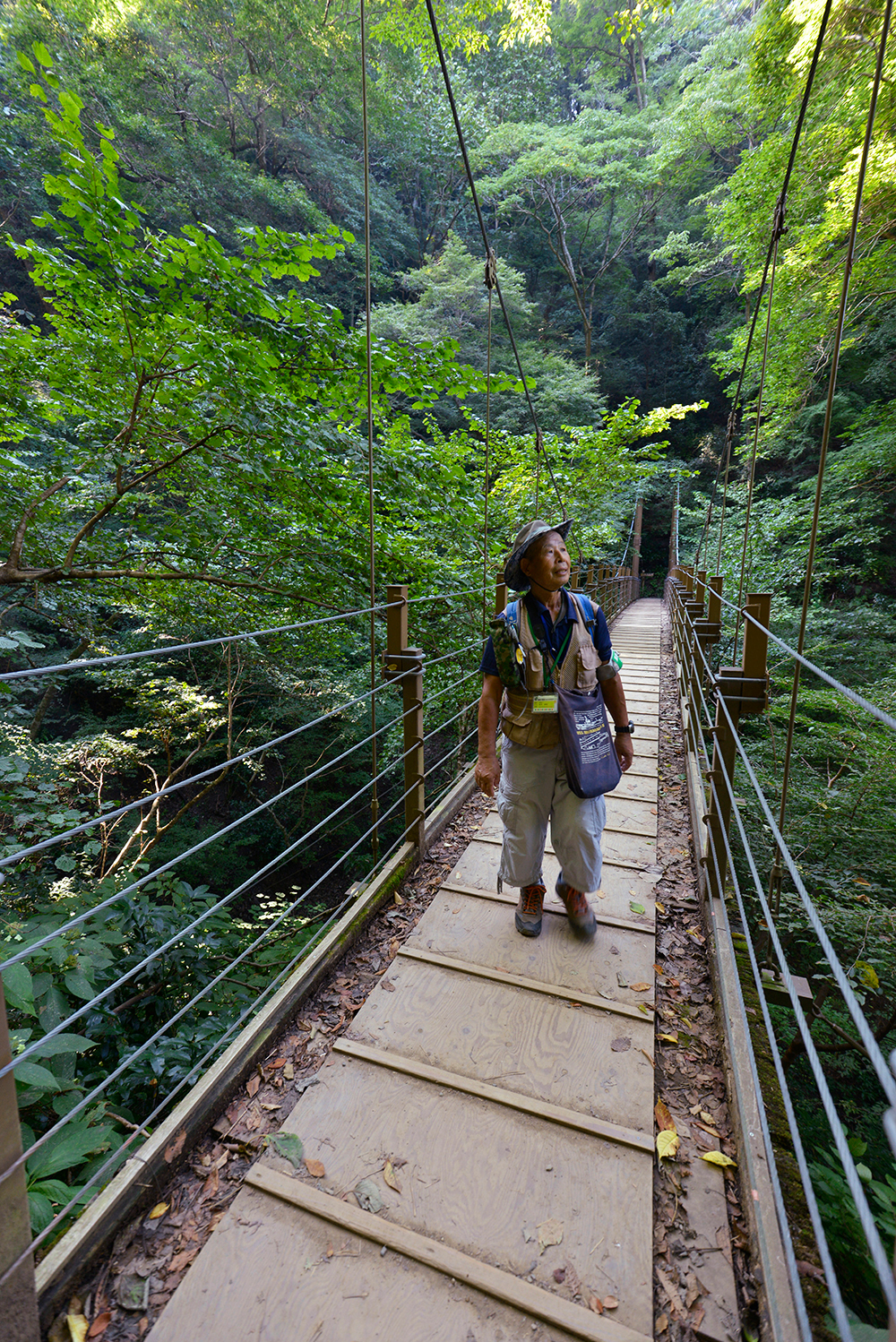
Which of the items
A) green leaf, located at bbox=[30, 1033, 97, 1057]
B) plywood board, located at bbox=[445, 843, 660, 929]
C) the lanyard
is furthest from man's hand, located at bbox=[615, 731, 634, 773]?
green leaf, located at bbox=[30, 1033, 97, 1057]

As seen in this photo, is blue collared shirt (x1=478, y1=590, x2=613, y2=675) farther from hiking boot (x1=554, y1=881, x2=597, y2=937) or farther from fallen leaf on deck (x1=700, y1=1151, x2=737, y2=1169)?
fallen leaf on deck (x1=700, y1=1151, x2=737, y2=1169)

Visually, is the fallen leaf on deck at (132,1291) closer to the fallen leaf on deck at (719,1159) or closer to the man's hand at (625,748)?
the fallen leaf on deck at (719,1159)

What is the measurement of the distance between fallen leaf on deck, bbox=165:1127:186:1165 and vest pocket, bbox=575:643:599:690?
140 centimetres

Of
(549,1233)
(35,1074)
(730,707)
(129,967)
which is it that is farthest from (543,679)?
(129,967)

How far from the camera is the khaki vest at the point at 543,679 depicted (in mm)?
1666

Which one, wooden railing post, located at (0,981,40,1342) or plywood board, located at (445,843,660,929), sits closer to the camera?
wooden railing post, located at (0,981,40,1342)

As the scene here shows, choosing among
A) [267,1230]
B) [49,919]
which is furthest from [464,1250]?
[49,919]

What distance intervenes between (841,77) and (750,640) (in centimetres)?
722

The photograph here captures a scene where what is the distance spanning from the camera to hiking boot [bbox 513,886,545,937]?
1.91 m

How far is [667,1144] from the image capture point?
124cm

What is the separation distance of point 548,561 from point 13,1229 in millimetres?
1650

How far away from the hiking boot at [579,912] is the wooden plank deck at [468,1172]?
0.04 m

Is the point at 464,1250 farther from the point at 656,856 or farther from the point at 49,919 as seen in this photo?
the point at 49,919

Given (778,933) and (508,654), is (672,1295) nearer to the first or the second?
(508,654)
